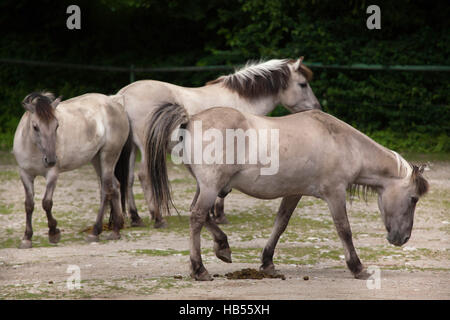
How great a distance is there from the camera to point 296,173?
20.7ft

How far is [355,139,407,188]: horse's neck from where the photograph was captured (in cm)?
660

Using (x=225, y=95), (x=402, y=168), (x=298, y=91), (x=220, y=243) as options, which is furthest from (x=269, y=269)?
(x=298, y=91)

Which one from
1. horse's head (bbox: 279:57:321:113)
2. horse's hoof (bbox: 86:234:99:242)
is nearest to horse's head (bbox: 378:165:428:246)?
horse's hoof (bbox: 86:234:99:242)

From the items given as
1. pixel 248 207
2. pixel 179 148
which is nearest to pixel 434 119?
pixel 248 207

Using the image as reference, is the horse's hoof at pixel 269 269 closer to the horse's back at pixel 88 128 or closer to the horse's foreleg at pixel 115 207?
the horse's foreleg at pixel 115 207

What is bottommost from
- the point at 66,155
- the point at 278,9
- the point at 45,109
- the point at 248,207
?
the point at 248,207

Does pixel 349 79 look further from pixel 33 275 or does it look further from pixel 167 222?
pixel 33 275

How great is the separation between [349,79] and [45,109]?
32.0 feet

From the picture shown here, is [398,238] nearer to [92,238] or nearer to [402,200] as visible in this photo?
[402,200]

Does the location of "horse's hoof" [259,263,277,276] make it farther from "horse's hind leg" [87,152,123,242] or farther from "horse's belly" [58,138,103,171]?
"horse's belly" [58,138,103,171]

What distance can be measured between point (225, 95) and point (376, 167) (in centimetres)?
366

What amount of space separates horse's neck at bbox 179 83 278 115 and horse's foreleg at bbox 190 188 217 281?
3.52 m

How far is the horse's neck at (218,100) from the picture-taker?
958cm

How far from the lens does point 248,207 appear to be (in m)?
10.6
